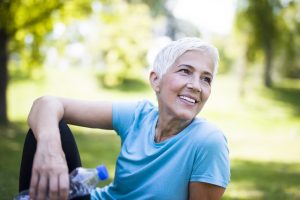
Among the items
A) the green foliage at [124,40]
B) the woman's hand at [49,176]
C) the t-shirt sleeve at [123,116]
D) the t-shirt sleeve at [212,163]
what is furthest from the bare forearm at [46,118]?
the green foliage at [124,40]

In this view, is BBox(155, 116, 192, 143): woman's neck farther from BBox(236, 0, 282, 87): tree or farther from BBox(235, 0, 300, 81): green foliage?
Result: BBox(236, 0, 282, 87): tree

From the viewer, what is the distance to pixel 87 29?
14727mm

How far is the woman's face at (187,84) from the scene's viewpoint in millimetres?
2076

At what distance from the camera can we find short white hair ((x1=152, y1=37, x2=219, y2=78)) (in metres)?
2.05

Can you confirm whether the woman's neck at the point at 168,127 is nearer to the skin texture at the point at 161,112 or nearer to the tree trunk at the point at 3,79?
the skin texture at the point at 161,112

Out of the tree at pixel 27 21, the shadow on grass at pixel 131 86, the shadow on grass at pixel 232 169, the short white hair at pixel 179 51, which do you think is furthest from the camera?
the shadow on grass at pixel 131 86

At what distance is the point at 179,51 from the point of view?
2090 millimetres

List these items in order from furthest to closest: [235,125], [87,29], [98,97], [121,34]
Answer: [98,97], [235,125], [87,29], [121,34]

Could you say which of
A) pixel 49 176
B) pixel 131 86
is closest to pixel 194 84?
pixel 49 176

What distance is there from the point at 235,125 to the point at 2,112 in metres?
8.71

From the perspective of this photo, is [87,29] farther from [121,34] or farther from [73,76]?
[73,76]

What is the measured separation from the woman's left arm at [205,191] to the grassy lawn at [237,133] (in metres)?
2.28

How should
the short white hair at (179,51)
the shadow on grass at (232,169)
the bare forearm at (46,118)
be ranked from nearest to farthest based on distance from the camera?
the bare forearm at (46,118) → the short white hair at (179,51) → the shadow on grass at (232,169)

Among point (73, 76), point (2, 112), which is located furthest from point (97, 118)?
point (73, 76)
